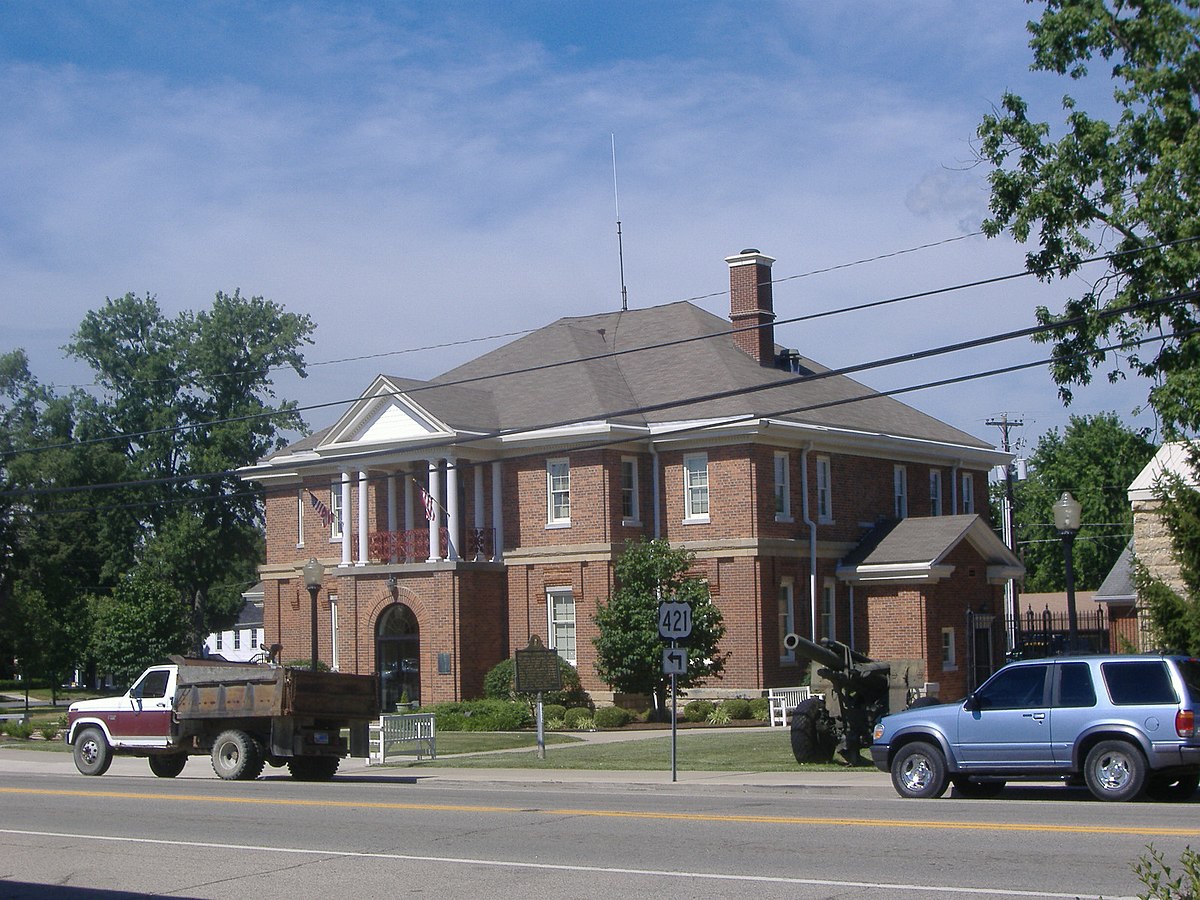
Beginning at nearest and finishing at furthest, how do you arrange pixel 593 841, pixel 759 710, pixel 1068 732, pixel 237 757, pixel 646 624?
pixel 593 841 < pixel 1068 732 < pixel 237 757 < pixel 646 624 < pixel 759 710

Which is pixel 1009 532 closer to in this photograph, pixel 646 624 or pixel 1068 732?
A: pixel 646 624

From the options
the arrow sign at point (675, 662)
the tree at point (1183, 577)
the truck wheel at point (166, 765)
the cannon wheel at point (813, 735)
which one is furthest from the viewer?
the truck wheel at point (166, 765)

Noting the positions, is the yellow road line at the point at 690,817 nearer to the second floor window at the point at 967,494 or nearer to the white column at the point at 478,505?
the white column at the point at 478,505

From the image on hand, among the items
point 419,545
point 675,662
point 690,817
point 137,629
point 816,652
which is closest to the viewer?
point 690,817

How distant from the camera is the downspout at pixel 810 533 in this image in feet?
135

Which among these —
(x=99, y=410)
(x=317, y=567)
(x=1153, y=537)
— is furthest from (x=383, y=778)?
(x=99, y=410)

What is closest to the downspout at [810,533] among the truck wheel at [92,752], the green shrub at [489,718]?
the green shrub at [489,718]

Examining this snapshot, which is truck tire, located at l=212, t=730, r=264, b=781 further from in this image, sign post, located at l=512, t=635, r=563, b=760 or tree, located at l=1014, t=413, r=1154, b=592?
tree, located at l=1014, t=413, r=1154, b=592

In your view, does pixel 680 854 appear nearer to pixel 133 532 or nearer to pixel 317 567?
pixel 317 567

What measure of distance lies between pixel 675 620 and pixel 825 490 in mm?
21300

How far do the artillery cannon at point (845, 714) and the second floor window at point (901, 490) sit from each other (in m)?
23.3

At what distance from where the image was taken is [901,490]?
46.7 meters

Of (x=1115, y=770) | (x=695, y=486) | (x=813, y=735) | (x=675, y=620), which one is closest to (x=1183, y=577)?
(x=813, y=735)

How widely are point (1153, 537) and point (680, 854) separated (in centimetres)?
1840
